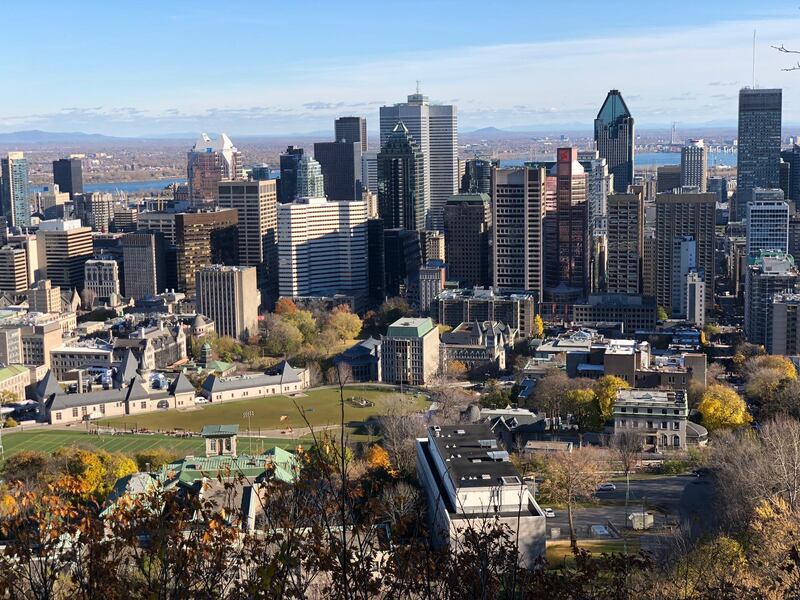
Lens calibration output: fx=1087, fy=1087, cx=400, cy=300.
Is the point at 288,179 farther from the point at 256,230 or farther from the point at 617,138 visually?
the point at 617,138

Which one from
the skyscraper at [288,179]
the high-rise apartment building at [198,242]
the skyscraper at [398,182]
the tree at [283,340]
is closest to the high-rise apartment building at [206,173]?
the skyscraper at [288,179]

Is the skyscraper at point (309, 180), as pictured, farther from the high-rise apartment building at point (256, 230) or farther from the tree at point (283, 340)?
the tree at point (283, 340)

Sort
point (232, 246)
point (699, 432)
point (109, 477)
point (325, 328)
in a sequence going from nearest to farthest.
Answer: point (109, 477)
point (699, 432)
point (325, 328)
point (232, 246)

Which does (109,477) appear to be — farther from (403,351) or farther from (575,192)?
(575,192)

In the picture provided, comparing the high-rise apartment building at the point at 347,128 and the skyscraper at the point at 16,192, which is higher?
the high-rise apartment building at the point at 347,128

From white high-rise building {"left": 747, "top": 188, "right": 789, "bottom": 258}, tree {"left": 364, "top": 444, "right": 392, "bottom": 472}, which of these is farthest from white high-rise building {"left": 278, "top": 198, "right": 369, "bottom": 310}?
tree {"left": 364, "top": 444, "right": 392, "bottom": 472}

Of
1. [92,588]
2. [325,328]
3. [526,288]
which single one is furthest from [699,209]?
[92,588]
